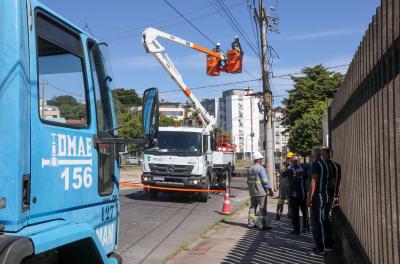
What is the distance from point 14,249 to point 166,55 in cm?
1654

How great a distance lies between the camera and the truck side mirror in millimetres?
3598

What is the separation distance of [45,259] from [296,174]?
7.67m

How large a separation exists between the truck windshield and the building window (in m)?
12.8

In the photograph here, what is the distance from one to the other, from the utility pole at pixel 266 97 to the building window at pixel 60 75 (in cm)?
1829

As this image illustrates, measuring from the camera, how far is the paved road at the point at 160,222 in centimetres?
849

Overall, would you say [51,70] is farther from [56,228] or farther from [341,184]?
[341,184]

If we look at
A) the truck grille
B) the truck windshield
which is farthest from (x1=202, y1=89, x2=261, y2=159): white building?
the truck grille

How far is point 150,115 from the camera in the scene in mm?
3615

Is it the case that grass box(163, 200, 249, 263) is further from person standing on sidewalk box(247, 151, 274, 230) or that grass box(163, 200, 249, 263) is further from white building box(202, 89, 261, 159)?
white building box(202, 89, 261, 159)

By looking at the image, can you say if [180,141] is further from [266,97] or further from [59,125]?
[59,125]

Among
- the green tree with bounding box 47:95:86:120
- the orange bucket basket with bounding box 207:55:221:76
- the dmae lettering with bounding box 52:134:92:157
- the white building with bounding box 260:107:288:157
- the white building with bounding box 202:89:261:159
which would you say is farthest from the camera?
the white building with bounding box 202:89:261:159

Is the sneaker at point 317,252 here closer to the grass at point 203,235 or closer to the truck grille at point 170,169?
the grass at point 203,235

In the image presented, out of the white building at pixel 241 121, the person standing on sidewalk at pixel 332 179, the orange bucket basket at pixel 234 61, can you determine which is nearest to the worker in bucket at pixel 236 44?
the orange bucket basket at pixel 234 61

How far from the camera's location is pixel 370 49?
182 inches
